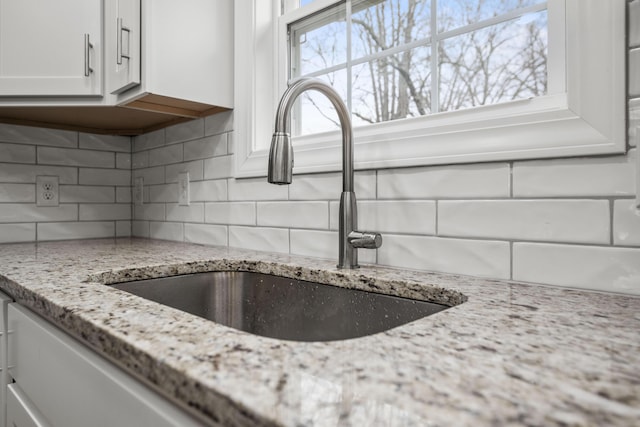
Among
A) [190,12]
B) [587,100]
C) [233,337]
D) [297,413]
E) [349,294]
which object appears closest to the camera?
[297,413]

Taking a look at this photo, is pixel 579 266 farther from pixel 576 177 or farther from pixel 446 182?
pixel 446 182

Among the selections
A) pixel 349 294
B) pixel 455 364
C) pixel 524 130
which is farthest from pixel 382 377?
pixel 524 130

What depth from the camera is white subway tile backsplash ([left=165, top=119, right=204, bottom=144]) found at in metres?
1.53

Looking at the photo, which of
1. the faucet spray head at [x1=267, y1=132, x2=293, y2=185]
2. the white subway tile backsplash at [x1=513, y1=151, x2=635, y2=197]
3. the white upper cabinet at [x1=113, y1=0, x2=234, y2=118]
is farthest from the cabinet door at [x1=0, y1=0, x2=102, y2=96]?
the white subway tile backsplash at [x1=513, y1=151, x2=635, y2=197]

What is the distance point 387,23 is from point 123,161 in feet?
4.46

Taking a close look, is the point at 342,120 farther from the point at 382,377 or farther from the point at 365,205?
the point at 382,377

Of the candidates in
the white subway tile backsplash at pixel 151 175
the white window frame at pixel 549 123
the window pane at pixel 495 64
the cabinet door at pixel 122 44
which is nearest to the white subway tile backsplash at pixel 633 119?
the white window frame at pixel 549 123

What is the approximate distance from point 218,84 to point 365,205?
2.29 feet

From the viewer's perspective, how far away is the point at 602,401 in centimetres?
31

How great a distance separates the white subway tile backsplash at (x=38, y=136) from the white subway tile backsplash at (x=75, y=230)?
13.2 inches

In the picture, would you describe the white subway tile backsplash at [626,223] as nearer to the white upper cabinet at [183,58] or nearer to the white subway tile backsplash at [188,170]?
the white upper cabinet at [183,58]

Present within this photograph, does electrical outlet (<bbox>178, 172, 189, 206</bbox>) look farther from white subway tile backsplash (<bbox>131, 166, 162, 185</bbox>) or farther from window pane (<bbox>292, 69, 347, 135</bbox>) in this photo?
window pane (<bbox>292, 69, 347, 135</bbox>)

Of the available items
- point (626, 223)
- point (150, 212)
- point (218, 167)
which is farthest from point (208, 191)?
point (626, 223)

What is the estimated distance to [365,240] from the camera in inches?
34.1
